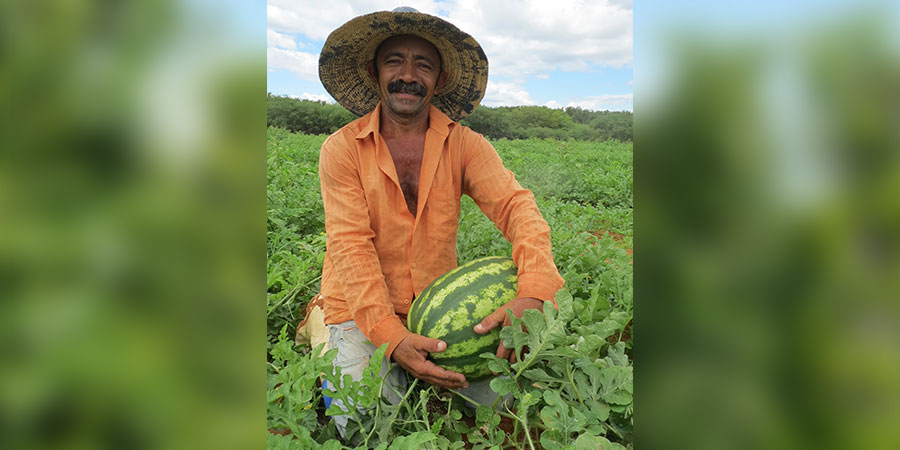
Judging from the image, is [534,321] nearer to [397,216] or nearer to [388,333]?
[388,333]

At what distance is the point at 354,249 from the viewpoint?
2.56 meters

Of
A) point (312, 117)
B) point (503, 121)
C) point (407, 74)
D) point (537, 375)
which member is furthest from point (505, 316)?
point (503, 121)

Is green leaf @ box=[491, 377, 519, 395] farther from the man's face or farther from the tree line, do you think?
the tree line

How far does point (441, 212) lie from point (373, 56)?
1056 mm

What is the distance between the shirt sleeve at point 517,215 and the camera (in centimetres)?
237

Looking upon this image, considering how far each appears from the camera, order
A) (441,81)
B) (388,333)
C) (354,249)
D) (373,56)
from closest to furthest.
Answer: (388,333), (354,249), (373,56), (441,81)

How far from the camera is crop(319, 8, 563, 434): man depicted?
8.57 feet

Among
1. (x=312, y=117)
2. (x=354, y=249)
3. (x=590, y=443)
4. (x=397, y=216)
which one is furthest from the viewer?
(x=312, y=117)

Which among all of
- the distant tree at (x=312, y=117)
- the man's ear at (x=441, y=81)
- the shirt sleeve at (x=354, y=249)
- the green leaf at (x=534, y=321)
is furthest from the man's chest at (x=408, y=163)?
the distant tree at (x=312, y=117)

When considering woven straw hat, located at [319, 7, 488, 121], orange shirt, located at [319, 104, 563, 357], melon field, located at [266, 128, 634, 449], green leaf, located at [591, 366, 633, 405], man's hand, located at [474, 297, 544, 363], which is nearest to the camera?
melon field, located at [266, 128, 634, 449]
